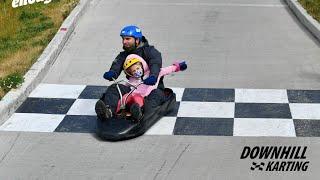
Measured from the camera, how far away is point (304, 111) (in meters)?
6.15

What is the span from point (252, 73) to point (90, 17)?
3.71 meters

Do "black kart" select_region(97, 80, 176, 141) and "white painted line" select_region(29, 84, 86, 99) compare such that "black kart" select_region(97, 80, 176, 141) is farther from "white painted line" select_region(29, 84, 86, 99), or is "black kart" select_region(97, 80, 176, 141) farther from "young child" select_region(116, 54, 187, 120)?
"white painted line" select_region(29, 84, 86, 99)

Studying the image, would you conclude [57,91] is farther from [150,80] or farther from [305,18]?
[305,18]

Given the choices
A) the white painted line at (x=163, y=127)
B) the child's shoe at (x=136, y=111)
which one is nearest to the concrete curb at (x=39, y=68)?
the child's shoe at (x=136, y=111)

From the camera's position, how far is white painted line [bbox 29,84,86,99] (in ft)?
22.2

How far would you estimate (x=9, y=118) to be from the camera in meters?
6.12

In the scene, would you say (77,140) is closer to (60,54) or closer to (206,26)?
(60,54)

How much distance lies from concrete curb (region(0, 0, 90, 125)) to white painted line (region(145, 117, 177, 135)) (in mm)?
1465

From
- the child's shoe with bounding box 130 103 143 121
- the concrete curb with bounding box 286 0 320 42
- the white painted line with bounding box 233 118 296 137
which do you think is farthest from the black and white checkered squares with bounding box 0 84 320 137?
the concrete curb with bounding box 286 0 320 42

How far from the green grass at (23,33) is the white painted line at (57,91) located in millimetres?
A: 246

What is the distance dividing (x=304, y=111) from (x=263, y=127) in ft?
2.05

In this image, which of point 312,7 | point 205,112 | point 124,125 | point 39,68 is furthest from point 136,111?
point 312,7

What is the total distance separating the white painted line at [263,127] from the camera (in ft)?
18.5

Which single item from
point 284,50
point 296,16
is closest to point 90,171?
point 284,50
